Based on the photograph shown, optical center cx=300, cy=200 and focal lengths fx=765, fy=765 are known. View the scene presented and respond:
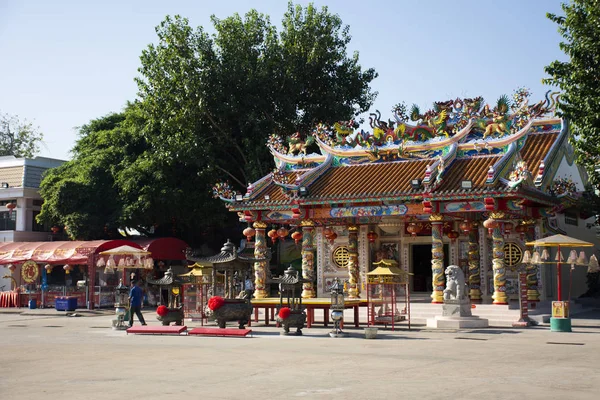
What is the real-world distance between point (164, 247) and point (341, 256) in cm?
1089

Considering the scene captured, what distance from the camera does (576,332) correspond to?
22156 mm

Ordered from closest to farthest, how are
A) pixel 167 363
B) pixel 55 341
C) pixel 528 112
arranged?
pixel 167 363, pixel 55 341, pixel 528 112

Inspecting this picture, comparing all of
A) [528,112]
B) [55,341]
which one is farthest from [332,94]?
[55,341]

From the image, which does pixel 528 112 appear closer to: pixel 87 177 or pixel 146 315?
pixel 146 315

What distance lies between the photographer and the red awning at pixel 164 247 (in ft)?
126

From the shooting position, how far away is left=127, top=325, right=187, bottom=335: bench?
72.8 ft

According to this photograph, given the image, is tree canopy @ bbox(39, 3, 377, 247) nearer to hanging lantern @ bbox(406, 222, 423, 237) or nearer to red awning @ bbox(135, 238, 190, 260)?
red awning @ bbox(135, 238, 190, 260)

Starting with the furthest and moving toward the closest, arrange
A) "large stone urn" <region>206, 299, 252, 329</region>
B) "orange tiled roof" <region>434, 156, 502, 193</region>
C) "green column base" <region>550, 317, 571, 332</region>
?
"orange tiled roof" <region>434, 156, 502, 193</region> → "large stone urn" <region>206, 299, 252, 329</region> → "green column base" <region>550, 317, 571, 332</region>

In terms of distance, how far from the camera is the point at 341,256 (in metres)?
32.8

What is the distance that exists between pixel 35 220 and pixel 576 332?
3332 centimetres

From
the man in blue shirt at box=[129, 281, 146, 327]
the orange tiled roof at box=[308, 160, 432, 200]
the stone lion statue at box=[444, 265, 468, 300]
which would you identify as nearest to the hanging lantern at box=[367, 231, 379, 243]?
the orange tiled roof at box=[308, 160, 432, 200]

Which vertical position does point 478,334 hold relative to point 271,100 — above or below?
below

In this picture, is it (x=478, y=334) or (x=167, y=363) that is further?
(x=478, y=334)

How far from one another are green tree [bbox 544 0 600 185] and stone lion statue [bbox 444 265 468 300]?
302 inches
